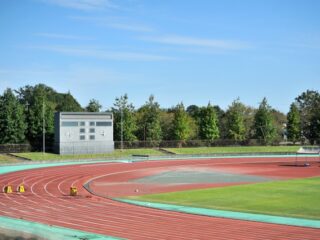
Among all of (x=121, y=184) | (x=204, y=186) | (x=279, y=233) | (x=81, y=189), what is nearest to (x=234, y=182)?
(x=204, y=186)

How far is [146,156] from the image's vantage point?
67375 mm

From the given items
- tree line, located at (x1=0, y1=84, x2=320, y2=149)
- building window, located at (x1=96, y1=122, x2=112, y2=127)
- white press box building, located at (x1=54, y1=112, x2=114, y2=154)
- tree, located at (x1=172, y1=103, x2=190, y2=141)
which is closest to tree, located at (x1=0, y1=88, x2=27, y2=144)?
tree line, located at (x1=0, y1=84, x2=320, y2=149)

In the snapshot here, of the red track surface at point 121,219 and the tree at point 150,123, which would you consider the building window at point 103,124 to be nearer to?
the tree at point 150,123

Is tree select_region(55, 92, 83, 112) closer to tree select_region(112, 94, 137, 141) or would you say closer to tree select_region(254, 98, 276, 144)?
tree select_region(112, 94, 137, 141)

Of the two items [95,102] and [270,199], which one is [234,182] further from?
[95,102]

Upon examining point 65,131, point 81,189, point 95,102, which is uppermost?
point 95,102

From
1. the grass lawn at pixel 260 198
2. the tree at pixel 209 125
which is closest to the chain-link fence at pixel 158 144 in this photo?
the tree at pixel 209 125

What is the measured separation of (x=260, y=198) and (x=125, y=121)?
50082 millimetres

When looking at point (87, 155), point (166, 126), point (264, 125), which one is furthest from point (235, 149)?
point (87, 155)

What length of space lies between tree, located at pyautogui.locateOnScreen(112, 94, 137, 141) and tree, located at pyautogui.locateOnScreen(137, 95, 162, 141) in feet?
9.44

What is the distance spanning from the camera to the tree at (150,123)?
3137 inches

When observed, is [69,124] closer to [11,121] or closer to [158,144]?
[11,121]

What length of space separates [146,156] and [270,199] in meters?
40.6

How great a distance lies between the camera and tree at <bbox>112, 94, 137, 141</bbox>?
250ft
